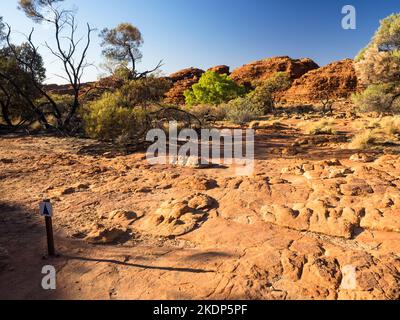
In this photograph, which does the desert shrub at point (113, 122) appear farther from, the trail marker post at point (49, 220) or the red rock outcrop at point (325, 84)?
the red rock outcrop at point (325, 84)

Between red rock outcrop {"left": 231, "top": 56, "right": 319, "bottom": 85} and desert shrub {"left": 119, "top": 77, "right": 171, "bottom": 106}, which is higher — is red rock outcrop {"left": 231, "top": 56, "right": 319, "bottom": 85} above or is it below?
above

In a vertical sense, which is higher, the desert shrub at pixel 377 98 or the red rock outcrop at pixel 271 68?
the red rock outcrop at pixel 271 68

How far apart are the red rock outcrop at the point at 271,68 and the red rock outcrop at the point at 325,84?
4.68 m

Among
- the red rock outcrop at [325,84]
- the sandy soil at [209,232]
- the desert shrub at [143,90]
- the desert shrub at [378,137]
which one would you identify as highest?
the red rock outcrop at [325,84]

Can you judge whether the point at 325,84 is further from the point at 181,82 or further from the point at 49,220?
the point at 49,220

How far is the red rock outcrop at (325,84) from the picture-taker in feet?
145

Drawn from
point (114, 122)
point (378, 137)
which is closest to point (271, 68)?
point (378, 137)

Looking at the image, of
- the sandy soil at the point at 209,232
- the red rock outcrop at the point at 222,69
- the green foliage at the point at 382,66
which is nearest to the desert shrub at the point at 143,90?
the sandy soil at the point at 209,232

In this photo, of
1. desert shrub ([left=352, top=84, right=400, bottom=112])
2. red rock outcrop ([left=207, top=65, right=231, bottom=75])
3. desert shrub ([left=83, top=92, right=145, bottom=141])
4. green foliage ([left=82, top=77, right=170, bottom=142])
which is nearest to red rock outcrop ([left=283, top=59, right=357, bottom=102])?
red rock outcrop ([left=207, top=65, right=231, bottom=75])

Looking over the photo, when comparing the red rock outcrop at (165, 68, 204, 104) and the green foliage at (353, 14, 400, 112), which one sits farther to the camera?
the red rock outcrop at (165, 68, 204, 104)

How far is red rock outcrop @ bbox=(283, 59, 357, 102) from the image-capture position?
4406 centimetres

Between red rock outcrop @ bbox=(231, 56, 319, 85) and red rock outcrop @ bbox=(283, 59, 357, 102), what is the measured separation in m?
4.68

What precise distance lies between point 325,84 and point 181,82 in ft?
77.5

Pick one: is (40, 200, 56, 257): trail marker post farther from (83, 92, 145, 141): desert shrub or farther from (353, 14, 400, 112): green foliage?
(353, 14, 400, 112): green foliage
